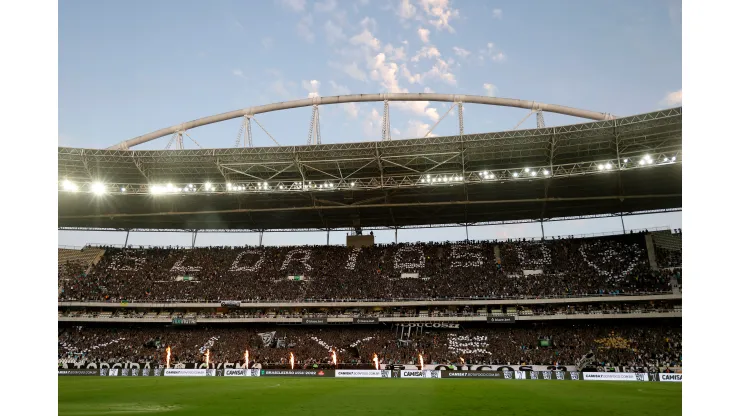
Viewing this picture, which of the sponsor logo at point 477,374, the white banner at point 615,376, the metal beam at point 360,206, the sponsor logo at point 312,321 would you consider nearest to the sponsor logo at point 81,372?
the sponsor logo at point 312,321

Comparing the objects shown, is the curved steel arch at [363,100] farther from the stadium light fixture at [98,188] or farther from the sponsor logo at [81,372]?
the sponsor logo at [81,372]

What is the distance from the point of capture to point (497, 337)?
37594 mm

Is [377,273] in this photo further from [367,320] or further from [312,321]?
[312,321]

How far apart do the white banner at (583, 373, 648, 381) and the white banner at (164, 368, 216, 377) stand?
25.0 metres

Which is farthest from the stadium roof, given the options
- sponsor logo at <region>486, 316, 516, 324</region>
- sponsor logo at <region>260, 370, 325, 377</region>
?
sponsor logo at <region>260, 370, 325, 377</region>

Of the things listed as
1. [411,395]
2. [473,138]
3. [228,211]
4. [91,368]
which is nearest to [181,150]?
[228,211]

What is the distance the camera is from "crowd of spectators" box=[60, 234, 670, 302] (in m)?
40.1

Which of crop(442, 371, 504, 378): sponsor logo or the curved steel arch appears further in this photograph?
the curved steel arch

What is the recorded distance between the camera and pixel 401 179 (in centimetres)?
4203

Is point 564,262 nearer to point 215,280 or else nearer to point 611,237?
point 611,237

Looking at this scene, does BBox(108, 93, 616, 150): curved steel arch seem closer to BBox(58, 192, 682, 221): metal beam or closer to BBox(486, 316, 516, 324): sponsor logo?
BBox(58, 192, 682, 221): metal beam

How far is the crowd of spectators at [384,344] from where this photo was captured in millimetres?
34375

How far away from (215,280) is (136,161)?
13.5 meters

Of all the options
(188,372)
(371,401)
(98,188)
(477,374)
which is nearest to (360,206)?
(477,374)
